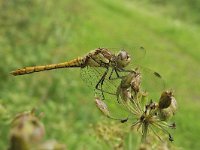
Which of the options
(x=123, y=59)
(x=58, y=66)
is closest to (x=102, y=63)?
(x=123, y=59)

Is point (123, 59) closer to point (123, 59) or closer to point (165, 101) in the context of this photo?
point (123, 59)

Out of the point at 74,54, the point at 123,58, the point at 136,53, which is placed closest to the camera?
the point at 123,58

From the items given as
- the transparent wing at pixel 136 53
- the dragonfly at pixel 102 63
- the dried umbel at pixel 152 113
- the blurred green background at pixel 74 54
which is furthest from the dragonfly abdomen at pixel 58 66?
the blurred green background at pixel 74 54

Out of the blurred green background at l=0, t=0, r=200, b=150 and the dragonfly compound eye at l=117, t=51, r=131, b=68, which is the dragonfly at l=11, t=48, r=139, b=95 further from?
the blurred green background at l=0, t=0, r=200, b=150

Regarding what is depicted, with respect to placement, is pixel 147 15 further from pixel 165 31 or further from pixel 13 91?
pixel 13 91

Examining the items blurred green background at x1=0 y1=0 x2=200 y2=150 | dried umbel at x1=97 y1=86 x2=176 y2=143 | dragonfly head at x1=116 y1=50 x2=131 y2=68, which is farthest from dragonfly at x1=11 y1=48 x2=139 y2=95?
blurred green background at x1=0 y1=0 x2=200 y2=150

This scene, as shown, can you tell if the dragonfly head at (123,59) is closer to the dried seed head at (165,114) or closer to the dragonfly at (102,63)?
the dragonfly at (102,63)

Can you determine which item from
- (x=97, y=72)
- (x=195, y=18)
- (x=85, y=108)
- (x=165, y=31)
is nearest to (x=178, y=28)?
(x=165, y=31)
